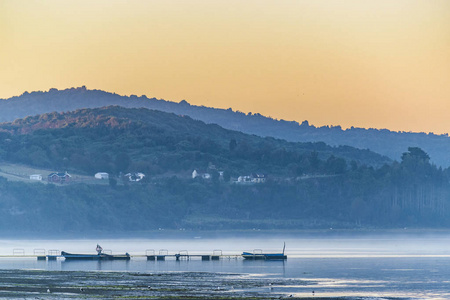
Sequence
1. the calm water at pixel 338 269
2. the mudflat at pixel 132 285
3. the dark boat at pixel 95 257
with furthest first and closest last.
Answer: the dark boat at pixel 95 257 < the calm water at pixel 338 269 < the mudflat at pixel 132 285

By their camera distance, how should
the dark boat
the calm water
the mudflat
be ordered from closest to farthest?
the mudflat
the calm water
the dark boat

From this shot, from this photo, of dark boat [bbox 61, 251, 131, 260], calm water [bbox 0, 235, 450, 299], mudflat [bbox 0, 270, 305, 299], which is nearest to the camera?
mudflat [bbox 0, 270, 305, 299]

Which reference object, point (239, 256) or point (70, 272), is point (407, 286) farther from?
point (239, 256)

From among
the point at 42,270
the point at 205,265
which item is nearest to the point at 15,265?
the point at 42,270

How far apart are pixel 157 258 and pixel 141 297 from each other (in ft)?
208

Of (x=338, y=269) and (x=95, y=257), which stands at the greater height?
(x=95, y=257)

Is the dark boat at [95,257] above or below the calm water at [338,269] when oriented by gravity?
above

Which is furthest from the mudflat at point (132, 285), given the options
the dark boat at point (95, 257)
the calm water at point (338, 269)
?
the dark boat at point (95, 257)

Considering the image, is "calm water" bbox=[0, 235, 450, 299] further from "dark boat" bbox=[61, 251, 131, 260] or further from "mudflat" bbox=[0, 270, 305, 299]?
"mudflat" bbox=[0, 270, 305, 299]

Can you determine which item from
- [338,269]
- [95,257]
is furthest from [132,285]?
[95,257]

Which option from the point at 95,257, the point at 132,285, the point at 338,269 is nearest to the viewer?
the point at 132,285

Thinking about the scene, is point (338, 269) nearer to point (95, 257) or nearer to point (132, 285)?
point (95, 257)

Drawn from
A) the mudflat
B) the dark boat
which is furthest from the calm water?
the mudflat

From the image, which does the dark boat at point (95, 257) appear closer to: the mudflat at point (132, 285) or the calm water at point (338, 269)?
the calm water at point (338, 269)
